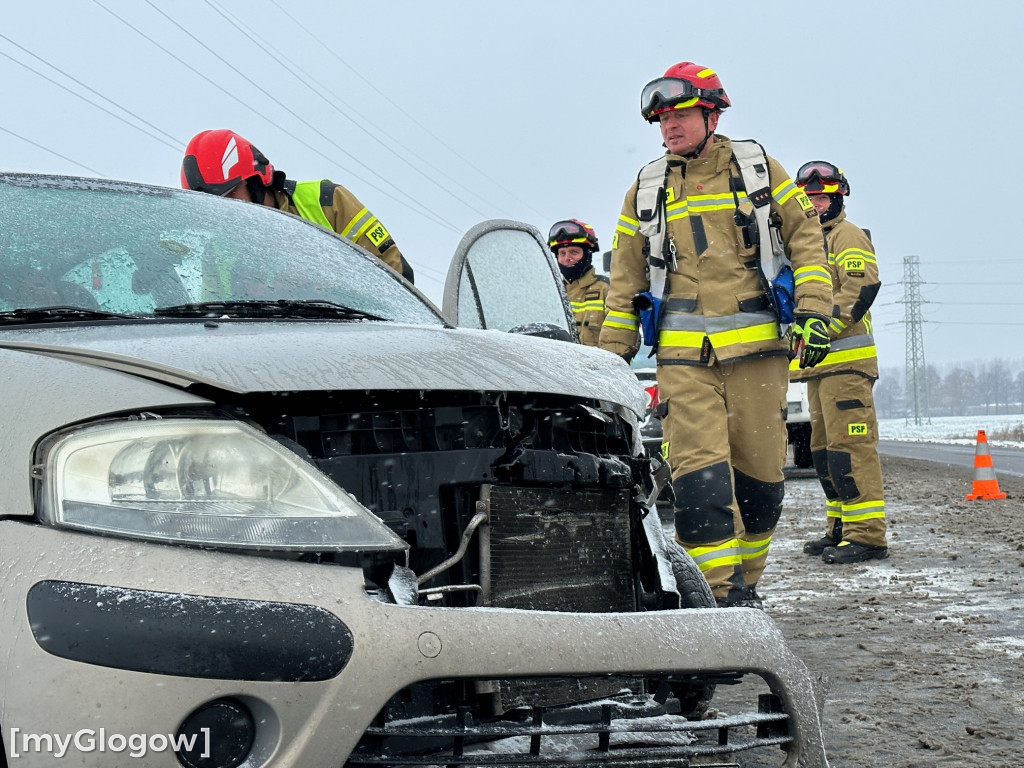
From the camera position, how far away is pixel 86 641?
1653 mm

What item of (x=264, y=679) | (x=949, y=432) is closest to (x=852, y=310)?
(x=264, y=679)

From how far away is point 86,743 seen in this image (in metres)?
1.65

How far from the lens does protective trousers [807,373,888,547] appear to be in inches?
271

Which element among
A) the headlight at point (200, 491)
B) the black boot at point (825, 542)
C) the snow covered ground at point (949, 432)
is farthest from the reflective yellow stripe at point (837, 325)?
the snow covered ground at point (949, 432)

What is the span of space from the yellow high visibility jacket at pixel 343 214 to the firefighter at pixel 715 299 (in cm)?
98

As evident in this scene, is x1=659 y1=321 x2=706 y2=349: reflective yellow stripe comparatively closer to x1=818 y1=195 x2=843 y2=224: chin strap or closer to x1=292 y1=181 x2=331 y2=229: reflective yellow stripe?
x1=292 y1=181 x2=331 y2=229: reflective yellow stripe

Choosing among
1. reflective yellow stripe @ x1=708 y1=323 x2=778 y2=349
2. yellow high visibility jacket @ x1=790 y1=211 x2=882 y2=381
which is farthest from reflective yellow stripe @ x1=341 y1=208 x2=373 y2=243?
yellow high visibility jacket @ x1=790 y1=211 x2=882 y2=381

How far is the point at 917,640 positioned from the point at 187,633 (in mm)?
3406

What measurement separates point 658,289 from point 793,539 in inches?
154

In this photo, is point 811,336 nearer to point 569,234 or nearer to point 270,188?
point 270,188

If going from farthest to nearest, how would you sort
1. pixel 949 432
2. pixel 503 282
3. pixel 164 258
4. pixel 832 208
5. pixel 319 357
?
1. pixel 949 432
2. pixel 832 208
3. pixel 503 282
4. pixel 164 258
5. pixel 319 357

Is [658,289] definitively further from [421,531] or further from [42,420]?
[42,420]

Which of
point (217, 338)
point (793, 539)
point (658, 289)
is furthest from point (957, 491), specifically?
point (217, 338)

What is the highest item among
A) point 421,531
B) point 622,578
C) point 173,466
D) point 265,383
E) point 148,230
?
point 148,230
